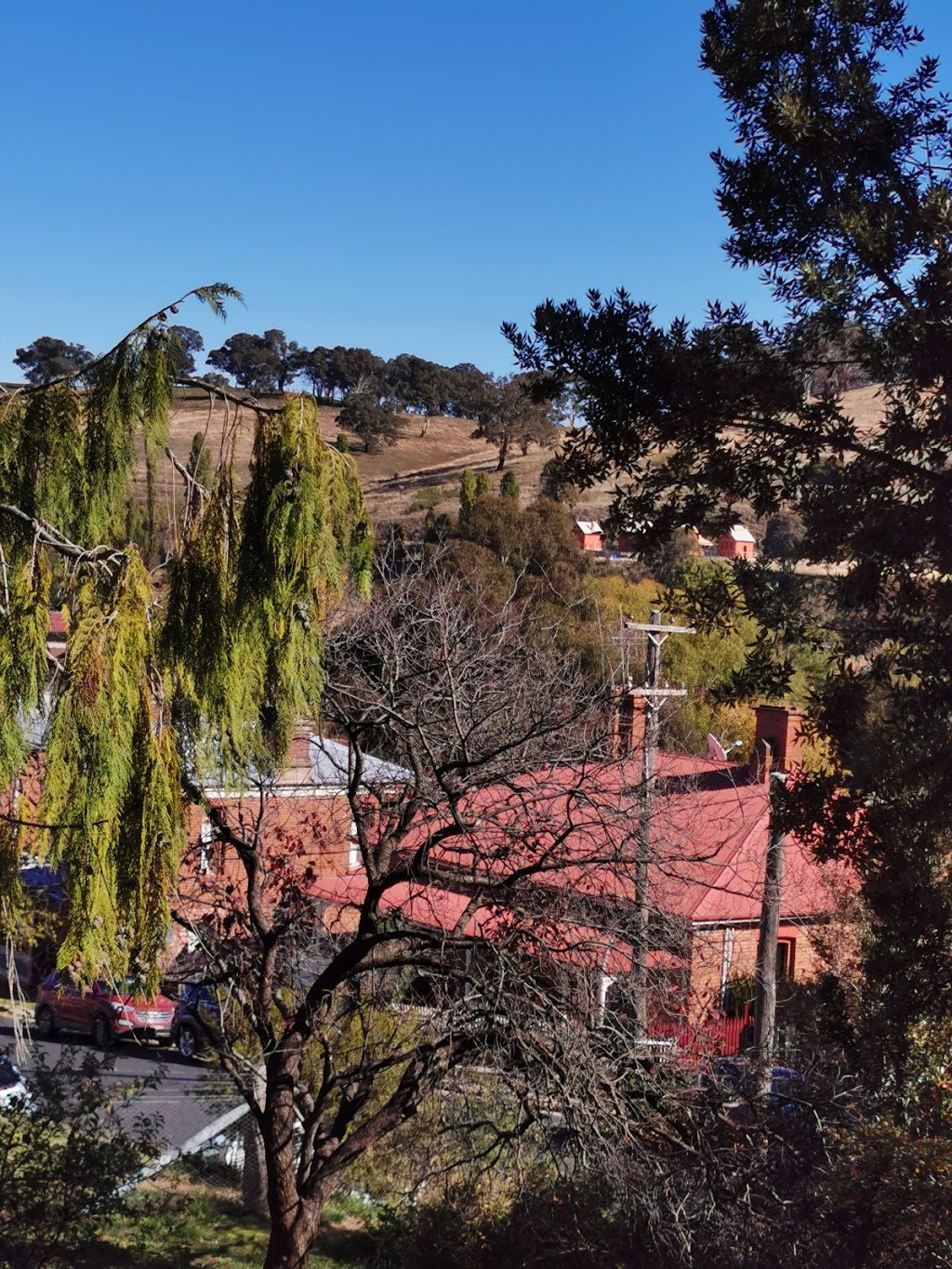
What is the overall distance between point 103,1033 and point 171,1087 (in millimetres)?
2615

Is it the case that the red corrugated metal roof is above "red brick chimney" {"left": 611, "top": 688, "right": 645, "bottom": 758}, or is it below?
below

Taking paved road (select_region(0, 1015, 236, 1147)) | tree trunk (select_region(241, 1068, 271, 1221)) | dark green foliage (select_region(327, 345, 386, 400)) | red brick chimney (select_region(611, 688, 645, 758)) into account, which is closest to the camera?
red brick chimney (select_region(611, 688, 645, 758))

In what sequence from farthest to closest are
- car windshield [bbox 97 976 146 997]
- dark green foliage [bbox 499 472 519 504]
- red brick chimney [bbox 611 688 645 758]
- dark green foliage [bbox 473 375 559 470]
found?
dark green foliage [bbox 473 375 559 470] → dark green foliage [bbox 499 472 519 504] → red brick chimney [bbox 611 688 645 758] → car windshield [bbox 97 976 146 997]

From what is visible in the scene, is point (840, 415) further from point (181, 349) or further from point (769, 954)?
point (769, 954)

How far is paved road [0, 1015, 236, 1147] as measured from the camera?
50.8ft

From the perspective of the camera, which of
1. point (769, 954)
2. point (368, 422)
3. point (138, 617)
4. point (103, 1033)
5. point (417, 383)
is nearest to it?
point (138, 617)

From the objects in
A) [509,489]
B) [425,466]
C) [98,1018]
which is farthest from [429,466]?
[98,1018]

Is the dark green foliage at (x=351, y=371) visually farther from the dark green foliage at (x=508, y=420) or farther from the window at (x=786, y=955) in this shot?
the window at (x=786, y=955)

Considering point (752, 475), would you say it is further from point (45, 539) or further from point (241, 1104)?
point (241, 1104)

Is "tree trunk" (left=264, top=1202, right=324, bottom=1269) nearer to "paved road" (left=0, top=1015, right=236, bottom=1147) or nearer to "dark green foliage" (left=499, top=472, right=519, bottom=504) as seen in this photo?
"paved road" (left=0, top=1015, right=236, bottom=1147)

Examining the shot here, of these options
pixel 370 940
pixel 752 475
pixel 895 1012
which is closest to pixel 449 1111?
pixel 370 940

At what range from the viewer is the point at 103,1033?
2064 centimetres

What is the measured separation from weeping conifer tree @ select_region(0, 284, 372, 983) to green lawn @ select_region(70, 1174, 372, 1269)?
6.54 meters

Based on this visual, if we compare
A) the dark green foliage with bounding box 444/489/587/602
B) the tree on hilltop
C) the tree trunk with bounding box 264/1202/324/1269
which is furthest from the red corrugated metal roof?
the tree on hilltop
